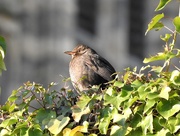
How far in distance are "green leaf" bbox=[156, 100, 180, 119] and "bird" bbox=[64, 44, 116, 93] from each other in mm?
2020

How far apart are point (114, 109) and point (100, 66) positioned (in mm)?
2354

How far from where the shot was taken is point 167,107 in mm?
3625

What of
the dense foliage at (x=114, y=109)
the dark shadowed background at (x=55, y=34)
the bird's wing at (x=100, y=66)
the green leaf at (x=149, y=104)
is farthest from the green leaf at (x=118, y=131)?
the dark shadowed background at (x=55, y=34)

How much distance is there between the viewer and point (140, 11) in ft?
37.3

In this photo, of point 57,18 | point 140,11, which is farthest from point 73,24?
point 140,11

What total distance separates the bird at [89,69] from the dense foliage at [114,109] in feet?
5.38

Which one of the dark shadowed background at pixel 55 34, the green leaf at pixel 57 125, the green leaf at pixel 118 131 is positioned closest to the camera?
the green leaf at pixel 118 131

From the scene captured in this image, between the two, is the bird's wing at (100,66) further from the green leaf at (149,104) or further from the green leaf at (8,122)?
the green leaf at (149,104)

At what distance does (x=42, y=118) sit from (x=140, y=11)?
7.58 meters

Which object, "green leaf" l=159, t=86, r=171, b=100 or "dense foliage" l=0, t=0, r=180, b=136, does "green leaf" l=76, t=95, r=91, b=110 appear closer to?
"dense foliage" l=0, t=0, r=180, b=136

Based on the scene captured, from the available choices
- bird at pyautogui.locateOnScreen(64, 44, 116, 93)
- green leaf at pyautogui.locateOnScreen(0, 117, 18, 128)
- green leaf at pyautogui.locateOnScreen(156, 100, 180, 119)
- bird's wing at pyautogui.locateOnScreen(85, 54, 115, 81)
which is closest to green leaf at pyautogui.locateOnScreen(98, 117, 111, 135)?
green leaf at pyautogui.locateOnScreen(156, 100, 180, 119)

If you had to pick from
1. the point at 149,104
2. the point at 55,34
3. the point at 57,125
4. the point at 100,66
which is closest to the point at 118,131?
the point at 149,104

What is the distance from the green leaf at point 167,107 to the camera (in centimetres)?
360

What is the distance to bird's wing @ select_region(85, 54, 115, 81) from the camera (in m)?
5.95
